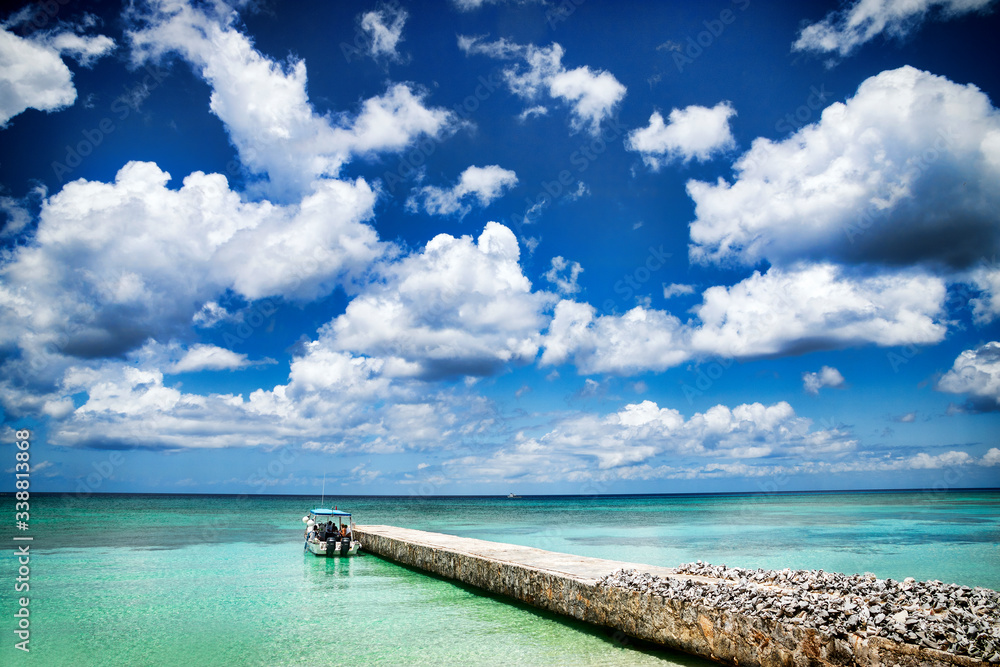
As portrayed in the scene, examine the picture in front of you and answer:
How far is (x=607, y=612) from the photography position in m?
8.76

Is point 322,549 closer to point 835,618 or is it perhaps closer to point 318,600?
point 318,600

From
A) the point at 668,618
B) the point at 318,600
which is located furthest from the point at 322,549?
the point at 668,618

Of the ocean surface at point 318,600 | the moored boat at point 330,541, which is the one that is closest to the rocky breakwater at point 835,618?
the ocean surface at point 318,600

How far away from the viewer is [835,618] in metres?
6.02

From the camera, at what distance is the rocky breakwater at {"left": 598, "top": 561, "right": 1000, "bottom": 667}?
5184 millimetres

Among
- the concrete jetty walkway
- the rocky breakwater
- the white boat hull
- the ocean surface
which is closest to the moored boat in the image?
the white boat hull

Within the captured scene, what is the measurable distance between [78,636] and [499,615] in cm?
739

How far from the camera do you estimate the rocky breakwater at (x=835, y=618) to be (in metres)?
5.18

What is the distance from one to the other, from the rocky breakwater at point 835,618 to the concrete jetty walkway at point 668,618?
0.01 meters

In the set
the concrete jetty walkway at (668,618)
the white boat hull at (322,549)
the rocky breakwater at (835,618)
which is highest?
the rocky breakwater at (835,618)

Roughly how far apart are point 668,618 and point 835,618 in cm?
222

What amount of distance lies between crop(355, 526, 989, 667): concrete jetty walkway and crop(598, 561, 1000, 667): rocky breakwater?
1 centimetres

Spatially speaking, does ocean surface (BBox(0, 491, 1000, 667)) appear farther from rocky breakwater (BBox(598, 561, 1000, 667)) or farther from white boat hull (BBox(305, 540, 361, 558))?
rocky breakwater (BBox(598, 561, 1000, 667))

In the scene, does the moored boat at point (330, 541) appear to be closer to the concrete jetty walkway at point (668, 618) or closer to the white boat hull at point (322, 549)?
the white boat hull at point (322, 549)
